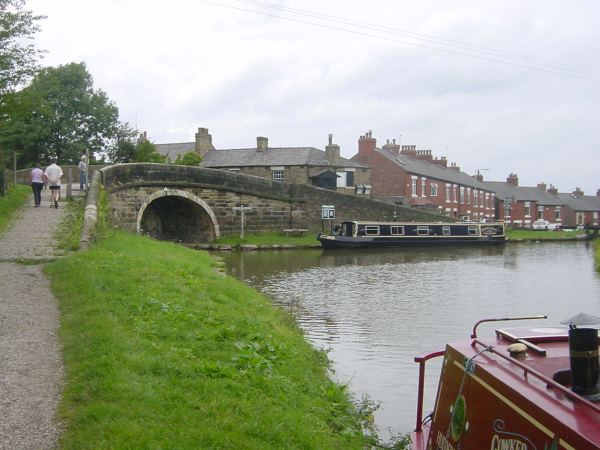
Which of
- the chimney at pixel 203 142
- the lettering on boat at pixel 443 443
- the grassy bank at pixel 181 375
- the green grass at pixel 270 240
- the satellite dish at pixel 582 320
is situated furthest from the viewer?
the chimney at pixel 203 142

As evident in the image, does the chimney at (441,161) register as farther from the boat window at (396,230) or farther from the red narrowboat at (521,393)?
the red narrowboat at (521,393)

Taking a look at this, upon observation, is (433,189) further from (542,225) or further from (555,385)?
(555,385)

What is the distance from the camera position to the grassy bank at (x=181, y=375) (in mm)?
3939

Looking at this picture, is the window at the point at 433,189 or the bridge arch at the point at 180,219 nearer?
the bridge arch at the point at 180,219

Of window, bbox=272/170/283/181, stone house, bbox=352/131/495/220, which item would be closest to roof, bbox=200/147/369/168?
window, bbox=272/170/283/181

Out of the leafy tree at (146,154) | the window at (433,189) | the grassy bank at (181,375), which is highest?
the leafy tree at (146,154)

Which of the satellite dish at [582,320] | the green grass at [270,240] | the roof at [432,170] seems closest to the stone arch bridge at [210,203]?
the green grass at [270,240]

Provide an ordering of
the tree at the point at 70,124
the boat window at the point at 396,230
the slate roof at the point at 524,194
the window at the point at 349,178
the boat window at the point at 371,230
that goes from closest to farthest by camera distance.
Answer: the boat window at the point at 371,230
the boat window at the point at 396,230
the tree at the point at 70,124
the window at the point at 349,178
the slate roof at the point at 524,194

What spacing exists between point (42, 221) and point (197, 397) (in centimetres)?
1084

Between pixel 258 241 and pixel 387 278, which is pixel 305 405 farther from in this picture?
pixel 258 241

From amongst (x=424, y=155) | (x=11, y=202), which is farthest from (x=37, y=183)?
(x=424, y=155)

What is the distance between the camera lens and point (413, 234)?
3070 centimetres

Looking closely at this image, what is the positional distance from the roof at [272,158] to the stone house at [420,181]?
7.84 ft

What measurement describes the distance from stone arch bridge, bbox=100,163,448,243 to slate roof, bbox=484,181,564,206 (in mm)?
27214
